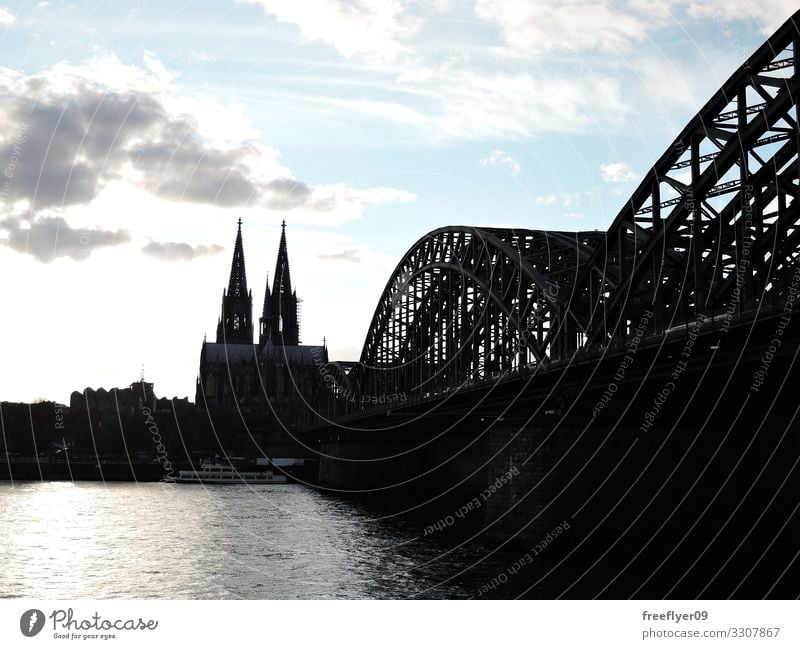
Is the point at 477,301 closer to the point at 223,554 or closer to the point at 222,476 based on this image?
the point at 223,554

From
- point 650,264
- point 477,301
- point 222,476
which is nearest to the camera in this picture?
point 650,264

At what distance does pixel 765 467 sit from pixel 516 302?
21454mm

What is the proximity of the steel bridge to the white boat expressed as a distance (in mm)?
50653

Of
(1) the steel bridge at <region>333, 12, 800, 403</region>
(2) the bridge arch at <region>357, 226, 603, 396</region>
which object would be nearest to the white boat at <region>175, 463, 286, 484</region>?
(2) the bridge arch at <region>357, 226, 603, 396</region>

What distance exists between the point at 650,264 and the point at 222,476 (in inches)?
4300

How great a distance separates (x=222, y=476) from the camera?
151m

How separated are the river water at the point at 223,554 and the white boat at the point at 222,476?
5404cm

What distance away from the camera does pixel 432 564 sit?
50250mm

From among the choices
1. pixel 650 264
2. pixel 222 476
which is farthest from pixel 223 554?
pixel 222 476

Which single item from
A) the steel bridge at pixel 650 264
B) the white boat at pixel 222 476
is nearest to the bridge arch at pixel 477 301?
the steel bridge at pixel 650 264

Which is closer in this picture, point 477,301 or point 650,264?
point 650,264

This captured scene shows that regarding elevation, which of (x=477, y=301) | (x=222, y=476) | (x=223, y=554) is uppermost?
(x=477, y=301)

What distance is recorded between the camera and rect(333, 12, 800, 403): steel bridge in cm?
3991
